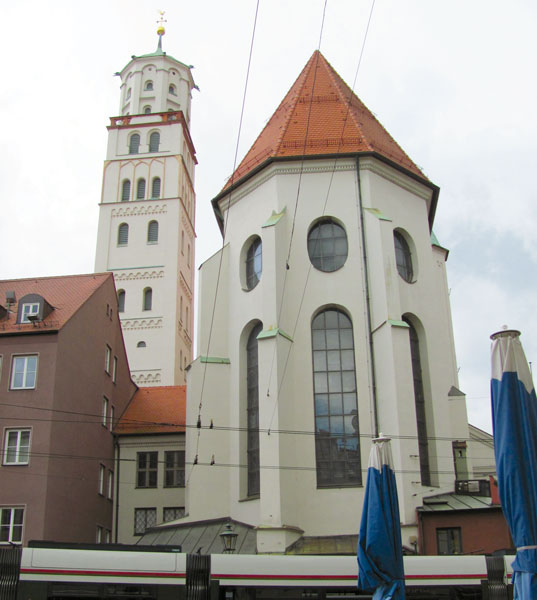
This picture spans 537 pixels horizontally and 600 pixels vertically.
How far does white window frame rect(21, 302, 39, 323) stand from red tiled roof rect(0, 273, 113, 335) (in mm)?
224

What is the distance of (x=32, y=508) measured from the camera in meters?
25.1

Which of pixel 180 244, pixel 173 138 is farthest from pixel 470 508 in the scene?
pixel 173 138

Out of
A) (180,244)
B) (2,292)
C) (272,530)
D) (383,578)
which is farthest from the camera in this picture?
(180,244)

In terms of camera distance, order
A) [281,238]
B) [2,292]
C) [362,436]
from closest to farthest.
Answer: [362,436]
[281,238]
[2,292]

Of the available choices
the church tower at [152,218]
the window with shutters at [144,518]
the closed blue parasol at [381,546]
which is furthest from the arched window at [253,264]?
the church tower at [152,218]

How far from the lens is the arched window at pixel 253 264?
27.3 m

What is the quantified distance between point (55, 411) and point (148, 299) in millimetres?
27010

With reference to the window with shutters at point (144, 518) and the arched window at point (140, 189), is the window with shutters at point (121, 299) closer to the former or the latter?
the arched window at point (140, 189)

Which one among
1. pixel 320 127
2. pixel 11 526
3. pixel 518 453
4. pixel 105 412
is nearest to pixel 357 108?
pixel 320 127

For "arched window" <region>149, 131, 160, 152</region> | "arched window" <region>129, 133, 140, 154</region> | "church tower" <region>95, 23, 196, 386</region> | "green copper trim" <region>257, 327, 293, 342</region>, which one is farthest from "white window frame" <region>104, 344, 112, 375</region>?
"arched window" <region>129, 133, 140, 154</region>

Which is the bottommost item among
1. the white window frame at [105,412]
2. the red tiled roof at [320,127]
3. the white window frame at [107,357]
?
the white window frame at [105,412]

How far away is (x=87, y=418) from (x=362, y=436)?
1123 cm

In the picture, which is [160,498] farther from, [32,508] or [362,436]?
A: [362,436]

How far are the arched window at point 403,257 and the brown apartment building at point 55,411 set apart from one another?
11999mm
